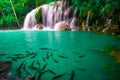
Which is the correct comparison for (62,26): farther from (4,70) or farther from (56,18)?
(4,70)

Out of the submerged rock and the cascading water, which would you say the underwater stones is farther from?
the submerged rock

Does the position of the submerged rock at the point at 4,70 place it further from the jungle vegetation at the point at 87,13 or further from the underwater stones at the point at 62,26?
the underwater stones at the point at 62,26

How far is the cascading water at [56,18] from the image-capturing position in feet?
87.0

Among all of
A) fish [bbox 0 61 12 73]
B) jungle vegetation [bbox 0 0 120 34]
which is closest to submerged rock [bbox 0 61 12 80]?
fish [bbox 0 61 12 73]

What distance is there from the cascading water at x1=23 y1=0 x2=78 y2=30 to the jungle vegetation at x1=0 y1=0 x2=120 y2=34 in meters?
1.14

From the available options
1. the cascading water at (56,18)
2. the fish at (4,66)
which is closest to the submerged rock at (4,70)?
the fish at (4,66)

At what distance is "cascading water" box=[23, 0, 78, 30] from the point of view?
26516mm

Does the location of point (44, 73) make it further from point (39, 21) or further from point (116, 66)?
point (39, 21)

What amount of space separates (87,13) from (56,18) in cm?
572

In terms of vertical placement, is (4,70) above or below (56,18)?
below

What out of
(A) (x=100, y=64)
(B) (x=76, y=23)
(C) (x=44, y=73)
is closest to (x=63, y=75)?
(C) (x=44, y=73)

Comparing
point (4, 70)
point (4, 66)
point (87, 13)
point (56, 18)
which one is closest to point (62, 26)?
point (56, 18)

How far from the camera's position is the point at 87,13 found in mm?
24672

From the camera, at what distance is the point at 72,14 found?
89.6 ft
